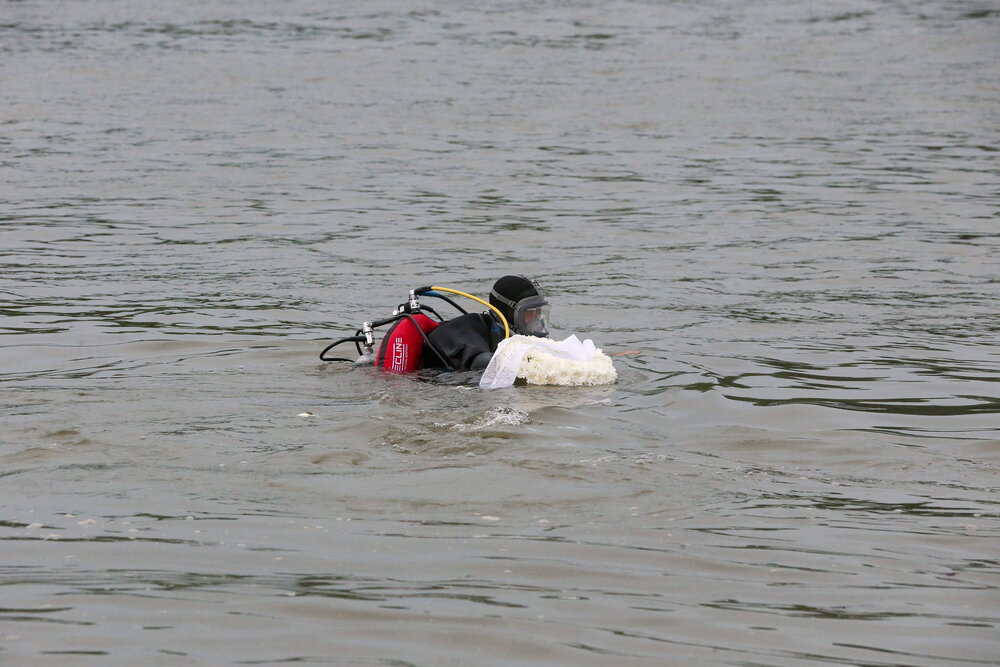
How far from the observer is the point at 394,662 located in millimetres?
4574

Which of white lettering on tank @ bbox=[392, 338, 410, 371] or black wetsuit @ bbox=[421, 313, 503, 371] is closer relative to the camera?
black wetsuit @ bbox=[421, 313, 503, 371]

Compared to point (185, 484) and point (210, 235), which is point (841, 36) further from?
point (185, 484)

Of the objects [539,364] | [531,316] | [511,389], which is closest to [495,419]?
[511,389]

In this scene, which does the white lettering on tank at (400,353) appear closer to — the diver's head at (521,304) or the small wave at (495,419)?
the diver's head at (521,304)

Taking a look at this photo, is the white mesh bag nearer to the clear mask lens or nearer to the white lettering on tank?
the clear mask lens

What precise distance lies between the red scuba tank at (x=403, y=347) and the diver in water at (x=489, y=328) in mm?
73

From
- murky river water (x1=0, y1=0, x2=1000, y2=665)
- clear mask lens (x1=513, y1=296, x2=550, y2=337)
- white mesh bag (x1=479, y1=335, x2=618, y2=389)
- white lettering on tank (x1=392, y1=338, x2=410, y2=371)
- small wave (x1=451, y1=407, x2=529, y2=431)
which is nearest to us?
murky river water (x1=0, y1=0, x2=1000, y2=665)

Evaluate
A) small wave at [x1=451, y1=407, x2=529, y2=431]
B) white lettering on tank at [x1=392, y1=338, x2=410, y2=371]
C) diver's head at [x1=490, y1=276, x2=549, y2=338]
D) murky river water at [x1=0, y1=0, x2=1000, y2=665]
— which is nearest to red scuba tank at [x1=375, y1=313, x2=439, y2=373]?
white lettering on tank at [x1=392, y1=338, x2=410, y2=371]

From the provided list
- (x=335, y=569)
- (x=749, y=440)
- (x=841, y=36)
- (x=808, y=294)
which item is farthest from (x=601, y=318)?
(x=841, y=36)

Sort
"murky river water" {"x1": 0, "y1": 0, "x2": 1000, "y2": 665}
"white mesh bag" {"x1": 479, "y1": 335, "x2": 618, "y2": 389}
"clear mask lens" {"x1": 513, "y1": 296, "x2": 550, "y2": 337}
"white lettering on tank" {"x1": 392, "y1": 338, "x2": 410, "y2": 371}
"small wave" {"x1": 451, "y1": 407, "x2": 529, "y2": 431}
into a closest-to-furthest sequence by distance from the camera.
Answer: "murky river water" {"x1": 0, "y1": 0, "x2": 1000, "y2": 665}
"small wave" {"x1": 451, "y1": 407, "x2": 529, "y2": 431}
"white mesh bag" {"x1": 479, "y1": 335, "x2": 618, "y2": 389}
"clear mask lens" {"x1": 513, "y1": 296, "x2": 550, "y2": 337}
"white lettering on tank" {"x1": 392, "y1": 338, "x2": 410, "y2": 371}

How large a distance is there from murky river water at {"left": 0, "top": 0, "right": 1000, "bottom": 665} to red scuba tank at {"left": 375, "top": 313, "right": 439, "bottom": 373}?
0.28 meters

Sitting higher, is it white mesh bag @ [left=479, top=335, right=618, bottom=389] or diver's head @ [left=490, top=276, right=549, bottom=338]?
diver's head @ [left=490, top=276, right=549, bottom=338]

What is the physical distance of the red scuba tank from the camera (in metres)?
8.69

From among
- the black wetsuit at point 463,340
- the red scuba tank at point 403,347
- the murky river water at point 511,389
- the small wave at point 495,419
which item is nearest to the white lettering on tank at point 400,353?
the red scuba tank at point 403,347
